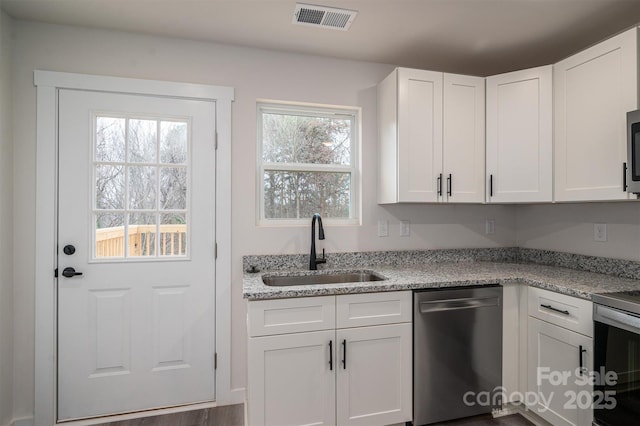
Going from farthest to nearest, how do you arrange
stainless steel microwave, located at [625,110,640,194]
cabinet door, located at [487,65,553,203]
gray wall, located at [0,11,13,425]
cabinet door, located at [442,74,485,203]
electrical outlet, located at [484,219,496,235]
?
electrical outlet, located at [484,219,496,235] < cabinet door, located at [442,74,485,203] < cabinet door, located at [487,65,553,203] < gray wall, located at [0,11,13,425] < stainless steel microwave, located at [625,110,640,194]

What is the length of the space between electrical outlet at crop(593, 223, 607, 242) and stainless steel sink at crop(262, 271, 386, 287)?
1518 millimetres

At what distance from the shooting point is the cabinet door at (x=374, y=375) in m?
1.85

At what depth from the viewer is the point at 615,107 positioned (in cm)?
181

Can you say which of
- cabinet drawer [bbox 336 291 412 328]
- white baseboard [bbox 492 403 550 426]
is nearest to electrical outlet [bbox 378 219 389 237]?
cabinet drawer [bbox 336 291 412 328]

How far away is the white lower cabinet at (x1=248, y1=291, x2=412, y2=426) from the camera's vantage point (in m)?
1.74

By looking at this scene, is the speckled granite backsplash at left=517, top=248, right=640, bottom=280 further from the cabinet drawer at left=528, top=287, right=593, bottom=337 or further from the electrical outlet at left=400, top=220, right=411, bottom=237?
the electrical outlet at left=400, top=220, right=411, bottom=237

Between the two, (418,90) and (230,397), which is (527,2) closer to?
(418,90)

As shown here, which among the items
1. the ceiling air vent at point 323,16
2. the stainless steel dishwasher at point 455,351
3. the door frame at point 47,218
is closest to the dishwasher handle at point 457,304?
the stainless steel dishwasher at point 455,351

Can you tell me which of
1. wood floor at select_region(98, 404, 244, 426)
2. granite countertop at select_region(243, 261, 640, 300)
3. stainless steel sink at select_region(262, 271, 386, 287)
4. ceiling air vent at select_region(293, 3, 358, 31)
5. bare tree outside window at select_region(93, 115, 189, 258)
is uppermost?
ceiling air vent at select_region(293, 3, 358, 31)

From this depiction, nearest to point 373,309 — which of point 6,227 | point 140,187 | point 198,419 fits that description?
point 198,419

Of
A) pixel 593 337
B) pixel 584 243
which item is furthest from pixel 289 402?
pixel 584 243

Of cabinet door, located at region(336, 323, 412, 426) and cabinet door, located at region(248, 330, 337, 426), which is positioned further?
cabinet door, located at region(336, 323, 412, 426)

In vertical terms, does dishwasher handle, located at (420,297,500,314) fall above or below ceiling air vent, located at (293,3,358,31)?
below

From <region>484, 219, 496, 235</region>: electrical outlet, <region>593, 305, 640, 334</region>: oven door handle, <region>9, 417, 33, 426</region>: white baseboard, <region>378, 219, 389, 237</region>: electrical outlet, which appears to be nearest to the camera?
<region>593, 305, 640, 334</region>: oven door handle
